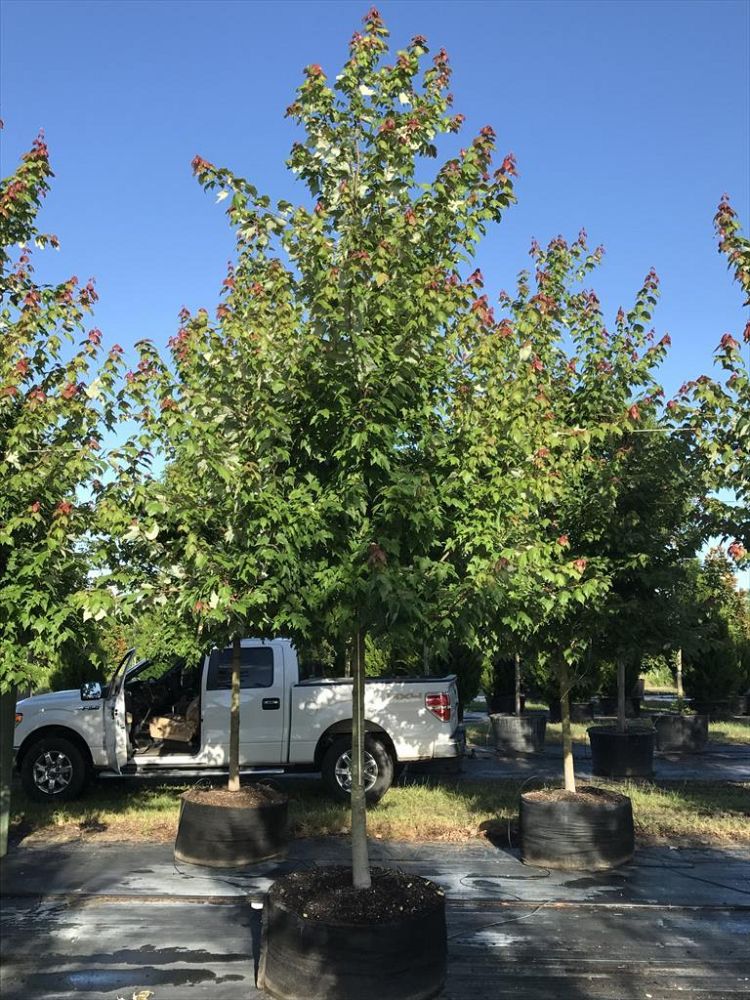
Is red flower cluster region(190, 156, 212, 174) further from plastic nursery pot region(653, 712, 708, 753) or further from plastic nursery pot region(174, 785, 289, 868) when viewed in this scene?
plastic nursery pot region(653, 712, 708, 753)

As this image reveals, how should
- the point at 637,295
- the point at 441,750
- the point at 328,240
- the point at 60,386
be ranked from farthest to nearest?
the point at 441,750, the point at 637,295, the point at 60,386, the point at 328,240

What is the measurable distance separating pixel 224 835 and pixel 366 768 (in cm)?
291

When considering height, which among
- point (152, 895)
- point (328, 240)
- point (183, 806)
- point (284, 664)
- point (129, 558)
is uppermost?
point (328, 240)

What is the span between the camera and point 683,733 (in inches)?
571

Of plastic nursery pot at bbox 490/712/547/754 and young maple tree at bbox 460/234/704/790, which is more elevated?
young maple tree at bbox 460/234/704/790

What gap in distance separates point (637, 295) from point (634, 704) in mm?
15338

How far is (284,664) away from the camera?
1029 centimetres

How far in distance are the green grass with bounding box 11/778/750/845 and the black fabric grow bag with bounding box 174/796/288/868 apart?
1.16 metres

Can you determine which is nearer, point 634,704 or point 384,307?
point 384,307

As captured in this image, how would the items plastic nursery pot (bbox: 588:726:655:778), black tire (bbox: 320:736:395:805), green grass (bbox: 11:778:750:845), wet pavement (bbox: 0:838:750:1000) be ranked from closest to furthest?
wet pavement (bbox: 0:838:750:1000) < green grass (bbox: 11:778:750:845) < black tire (bbox: 320:736:395:805) < plastic nursery pot (bbox: 588:726:655:778)

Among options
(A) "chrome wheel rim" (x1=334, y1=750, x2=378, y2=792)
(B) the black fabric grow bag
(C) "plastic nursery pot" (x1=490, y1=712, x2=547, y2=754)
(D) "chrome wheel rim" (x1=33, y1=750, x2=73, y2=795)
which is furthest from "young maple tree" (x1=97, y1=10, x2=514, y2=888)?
(C) "plastic nursery pot" (x1=490, y1=712, x2=547, y2=754)

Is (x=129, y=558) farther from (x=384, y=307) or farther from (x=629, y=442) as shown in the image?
(x=629, y=442)

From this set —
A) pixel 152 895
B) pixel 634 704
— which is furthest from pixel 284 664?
pixel 634 704

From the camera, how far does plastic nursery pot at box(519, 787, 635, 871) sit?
6.94 metres
